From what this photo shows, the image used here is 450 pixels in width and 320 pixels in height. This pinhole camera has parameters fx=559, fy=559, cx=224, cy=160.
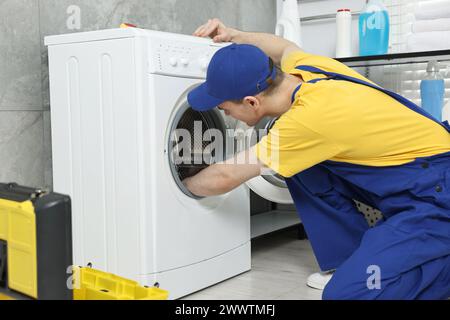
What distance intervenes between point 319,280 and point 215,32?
1048mm

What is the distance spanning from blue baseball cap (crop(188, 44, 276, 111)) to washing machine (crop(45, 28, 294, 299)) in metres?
0.23

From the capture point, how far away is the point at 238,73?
166cm

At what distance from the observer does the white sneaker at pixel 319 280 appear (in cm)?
213

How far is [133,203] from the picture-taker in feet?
5.97

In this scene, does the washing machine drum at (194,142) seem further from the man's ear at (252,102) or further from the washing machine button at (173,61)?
the man's ear at (252,102)

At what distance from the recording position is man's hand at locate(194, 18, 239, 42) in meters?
2.15

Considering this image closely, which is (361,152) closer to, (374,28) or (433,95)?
(433,95)

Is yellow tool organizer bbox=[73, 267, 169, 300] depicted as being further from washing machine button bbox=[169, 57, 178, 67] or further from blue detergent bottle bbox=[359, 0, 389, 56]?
blue detergent bottle bbox=[359, 0, 389, 56]
